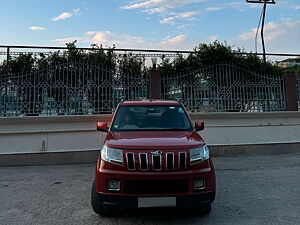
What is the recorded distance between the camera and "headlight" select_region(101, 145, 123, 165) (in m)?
3.42

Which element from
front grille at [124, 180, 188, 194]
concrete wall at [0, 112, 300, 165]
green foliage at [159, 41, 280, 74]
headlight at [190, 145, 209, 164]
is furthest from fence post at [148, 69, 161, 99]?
front grille at [124, 180, 188, 194]

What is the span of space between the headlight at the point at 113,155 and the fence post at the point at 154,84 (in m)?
5.33

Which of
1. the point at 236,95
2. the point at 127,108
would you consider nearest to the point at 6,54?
the point at 127,108

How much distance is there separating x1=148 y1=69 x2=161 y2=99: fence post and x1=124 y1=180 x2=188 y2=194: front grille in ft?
18.5

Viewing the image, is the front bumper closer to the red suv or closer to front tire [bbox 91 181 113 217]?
the red suv

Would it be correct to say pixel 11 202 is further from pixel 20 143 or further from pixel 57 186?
pixel 20 143

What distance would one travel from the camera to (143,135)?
3.92m

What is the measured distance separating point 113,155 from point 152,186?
665 millimetres

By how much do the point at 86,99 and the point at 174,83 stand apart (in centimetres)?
304

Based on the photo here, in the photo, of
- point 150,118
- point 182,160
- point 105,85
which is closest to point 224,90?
point 105,85

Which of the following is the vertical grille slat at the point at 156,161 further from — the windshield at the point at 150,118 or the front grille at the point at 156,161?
the windshield at the point at 150,118

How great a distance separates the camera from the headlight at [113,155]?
342cm

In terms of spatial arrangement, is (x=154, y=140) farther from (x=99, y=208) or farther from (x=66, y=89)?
(x=66, y=89)

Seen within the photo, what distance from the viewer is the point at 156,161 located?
3.34m
